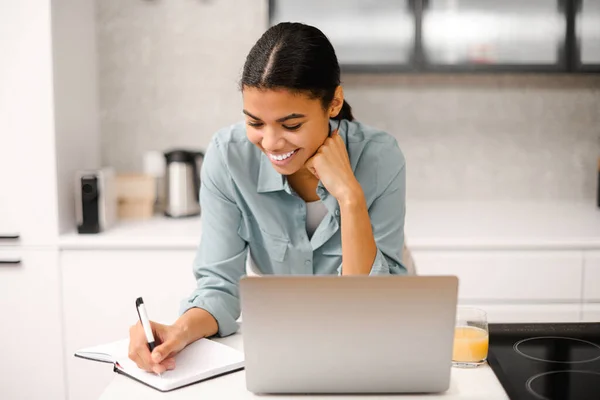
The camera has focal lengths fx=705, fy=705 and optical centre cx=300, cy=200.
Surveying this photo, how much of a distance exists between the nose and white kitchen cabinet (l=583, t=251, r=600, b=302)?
1.53 m

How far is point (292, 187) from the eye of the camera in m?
1.79

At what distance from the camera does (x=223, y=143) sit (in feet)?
5.64

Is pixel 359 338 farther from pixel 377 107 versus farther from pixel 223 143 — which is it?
pixel 377 107

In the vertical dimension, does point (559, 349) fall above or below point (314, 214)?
below

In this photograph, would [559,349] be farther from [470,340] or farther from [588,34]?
[588,34]

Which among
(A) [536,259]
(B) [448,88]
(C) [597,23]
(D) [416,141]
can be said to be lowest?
(A) [536,259]

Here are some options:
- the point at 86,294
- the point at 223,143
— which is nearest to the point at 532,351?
the point at 223,143

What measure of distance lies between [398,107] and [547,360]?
2.05 m

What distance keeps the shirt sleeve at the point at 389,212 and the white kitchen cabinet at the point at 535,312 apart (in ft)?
3.26

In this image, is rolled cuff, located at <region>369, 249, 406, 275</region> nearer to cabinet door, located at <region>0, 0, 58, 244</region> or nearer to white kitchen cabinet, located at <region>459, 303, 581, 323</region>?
white kitchen cabinet, located at <region>459, 303, 581, 323</region>

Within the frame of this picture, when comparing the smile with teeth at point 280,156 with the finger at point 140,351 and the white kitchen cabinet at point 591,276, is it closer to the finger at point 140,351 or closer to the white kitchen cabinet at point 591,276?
the finger at point 140,351

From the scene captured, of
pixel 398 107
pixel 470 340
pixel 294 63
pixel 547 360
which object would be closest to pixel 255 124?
pixel 294 63

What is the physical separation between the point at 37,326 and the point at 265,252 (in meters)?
1.29

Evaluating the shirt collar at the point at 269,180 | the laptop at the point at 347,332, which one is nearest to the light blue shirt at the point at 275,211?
the shirt collar at the point at 269,180
